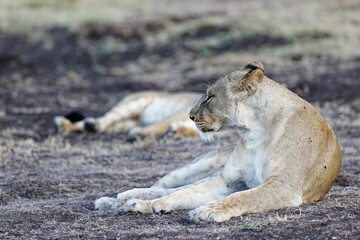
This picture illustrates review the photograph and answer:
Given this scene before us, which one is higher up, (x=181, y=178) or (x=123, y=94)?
(x=181, y=178)

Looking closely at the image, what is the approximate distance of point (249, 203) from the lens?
18.3 ft

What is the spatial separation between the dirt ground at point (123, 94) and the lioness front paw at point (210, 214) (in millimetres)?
54

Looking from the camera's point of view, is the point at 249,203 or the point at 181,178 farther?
the point at 181,178

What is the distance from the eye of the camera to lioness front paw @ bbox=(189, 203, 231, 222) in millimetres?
5430

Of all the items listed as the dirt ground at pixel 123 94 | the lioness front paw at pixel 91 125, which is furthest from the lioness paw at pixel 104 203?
the lioness front paw at pixel 91 125

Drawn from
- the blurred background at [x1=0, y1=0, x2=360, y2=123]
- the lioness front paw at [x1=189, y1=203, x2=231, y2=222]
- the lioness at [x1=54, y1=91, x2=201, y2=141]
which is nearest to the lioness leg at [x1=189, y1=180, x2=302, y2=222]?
the lioness front paw at [x1=189, y1=203, x2=231, y2=222]

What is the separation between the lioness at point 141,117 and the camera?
1004cm

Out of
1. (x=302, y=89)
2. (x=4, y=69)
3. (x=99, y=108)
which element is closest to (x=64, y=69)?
(x=4, y=69)

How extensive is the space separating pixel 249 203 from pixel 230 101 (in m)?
0.74

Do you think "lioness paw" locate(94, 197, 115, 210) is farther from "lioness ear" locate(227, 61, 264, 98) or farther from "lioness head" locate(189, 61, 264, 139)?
"lioness ear" locate(227, 61, 264, 98)

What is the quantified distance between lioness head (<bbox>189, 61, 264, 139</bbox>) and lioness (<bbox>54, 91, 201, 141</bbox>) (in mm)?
3760

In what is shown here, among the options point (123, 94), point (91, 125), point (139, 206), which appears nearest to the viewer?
point (139, 206)

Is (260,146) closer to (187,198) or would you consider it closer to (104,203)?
(187,198)

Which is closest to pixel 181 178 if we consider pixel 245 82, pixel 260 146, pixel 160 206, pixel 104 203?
pixel 104 203
